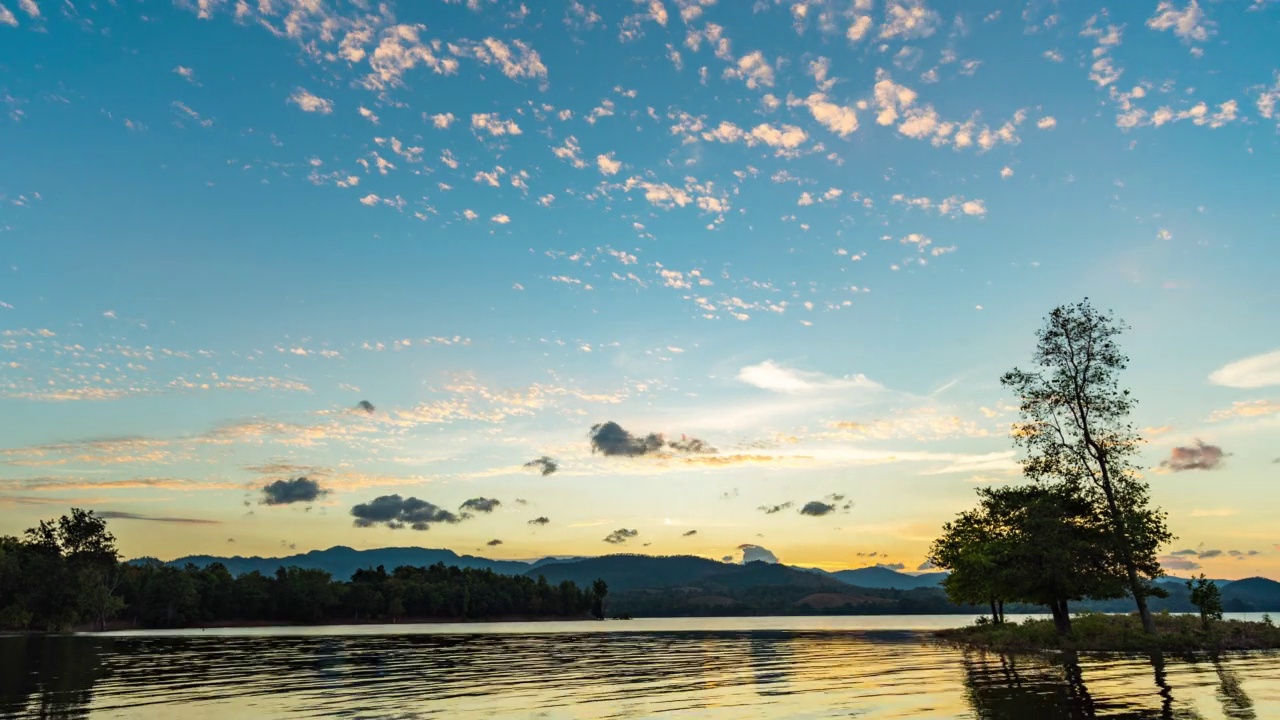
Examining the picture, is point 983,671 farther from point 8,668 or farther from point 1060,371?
point 8,668

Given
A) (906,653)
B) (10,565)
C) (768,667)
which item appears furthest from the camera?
(10,565)

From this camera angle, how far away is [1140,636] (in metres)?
62.5

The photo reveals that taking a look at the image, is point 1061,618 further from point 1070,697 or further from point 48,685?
point 48,685

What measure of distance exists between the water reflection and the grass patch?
6.44 metres

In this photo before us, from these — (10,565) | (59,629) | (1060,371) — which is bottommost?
(59,629)

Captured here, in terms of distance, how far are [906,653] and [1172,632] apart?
21643 mm


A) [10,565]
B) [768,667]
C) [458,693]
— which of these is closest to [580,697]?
[458,693]

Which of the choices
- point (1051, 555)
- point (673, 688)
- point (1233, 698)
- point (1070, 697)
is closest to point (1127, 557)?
point (1051, 555)

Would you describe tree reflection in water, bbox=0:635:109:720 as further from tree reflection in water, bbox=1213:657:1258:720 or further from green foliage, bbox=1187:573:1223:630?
green foliage, bbox=1187:573:1223:630

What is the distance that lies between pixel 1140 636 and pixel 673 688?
4066 cm

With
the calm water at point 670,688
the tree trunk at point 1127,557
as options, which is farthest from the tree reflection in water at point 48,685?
the tree trunk at point 1127,557

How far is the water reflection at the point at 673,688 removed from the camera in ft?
112

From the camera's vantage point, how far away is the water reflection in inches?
1341

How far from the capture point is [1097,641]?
2527 inches
